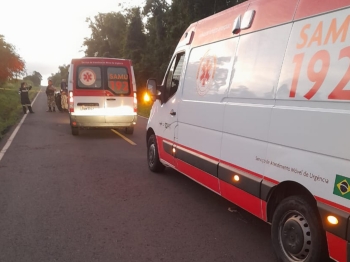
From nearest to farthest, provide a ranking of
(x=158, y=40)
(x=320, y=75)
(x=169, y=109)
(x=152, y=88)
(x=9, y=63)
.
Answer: (x=320, y=75) < (x=169, y=109) < (x=152, y=88) < (x=158, y=40) < (x=9, y=63)

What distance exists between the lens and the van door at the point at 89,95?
1160cm

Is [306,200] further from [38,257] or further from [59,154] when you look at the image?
[59,154]

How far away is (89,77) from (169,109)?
6052 millimetres

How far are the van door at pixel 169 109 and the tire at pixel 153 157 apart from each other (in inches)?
13.6

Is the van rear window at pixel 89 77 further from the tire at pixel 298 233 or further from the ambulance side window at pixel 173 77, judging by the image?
the tire at pixel 298 233

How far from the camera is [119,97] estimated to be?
468 inches

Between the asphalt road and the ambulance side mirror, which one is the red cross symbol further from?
the ambulance side mirror

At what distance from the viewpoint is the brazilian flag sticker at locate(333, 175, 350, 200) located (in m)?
2.78

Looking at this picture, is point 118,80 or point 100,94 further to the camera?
point 118,80

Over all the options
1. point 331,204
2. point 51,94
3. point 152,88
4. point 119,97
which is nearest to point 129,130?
point 119,97

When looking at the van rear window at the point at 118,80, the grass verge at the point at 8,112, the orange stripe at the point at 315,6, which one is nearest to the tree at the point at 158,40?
the grass verge at the point at 8,112

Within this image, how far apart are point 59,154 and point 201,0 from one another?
56.7ft

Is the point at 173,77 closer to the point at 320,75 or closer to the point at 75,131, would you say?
the point at 320,75

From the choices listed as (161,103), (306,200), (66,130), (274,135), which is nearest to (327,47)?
(274,135)
